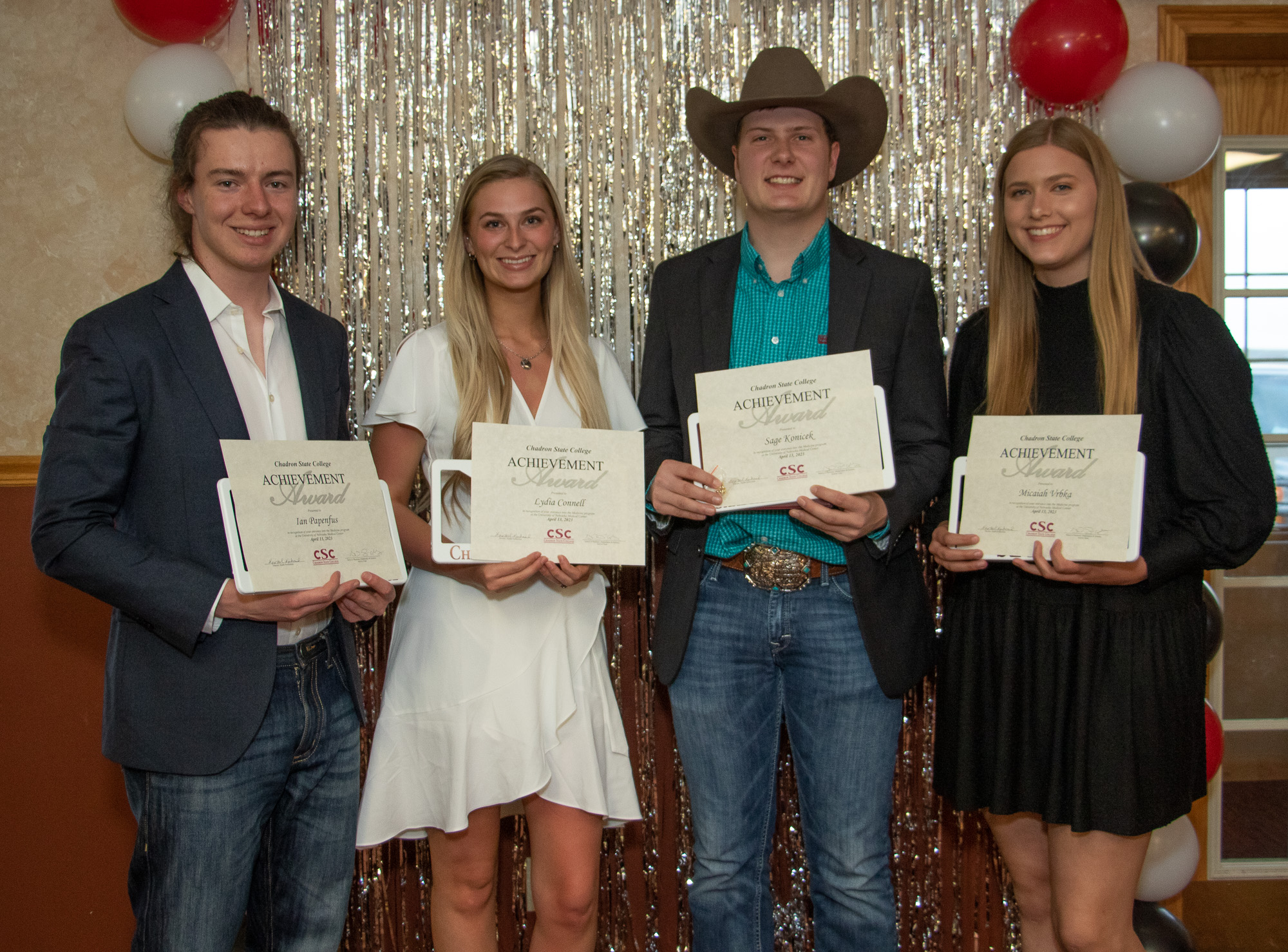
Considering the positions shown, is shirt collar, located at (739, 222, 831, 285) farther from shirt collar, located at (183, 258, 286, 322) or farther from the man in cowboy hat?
shirt collar, located at (183, 258, 286, 322)

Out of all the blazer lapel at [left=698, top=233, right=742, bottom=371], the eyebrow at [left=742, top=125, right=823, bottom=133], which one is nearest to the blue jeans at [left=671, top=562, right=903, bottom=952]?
the blazer lapel at [left=698, top=233, right=742, bottom=371]

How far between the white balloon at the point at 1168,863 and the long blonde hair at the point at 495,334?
66.2 inches

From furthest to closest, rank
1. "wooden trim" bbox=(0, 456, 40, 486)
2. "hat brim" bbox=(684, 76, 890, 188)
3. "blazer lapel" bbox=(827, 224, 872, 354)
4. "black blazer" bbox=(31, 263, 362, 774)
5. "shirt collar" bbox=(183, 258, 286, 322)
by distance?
1. "wooden trim" bbox=(0, 456, 40, 486)
2. "hat brim" bbox=(684, 76, 890, 188)
3. "blazer lapel" bbox=(827, 224, 872, 354)
4. "shirt collar" bbox=(183, 258, 286, 322)
5. "black blazer" bbox=(31, 263, 362, 774)

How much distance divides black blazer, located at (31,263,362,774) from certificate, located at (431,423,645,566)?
1.24 ft

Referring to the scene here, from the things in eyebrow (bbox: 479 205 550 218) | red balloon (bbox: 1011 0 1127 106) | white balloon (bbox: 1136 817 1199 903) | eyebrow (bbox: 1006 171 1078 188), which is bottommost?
white balloon (bbox: 1136 817 1199 903)

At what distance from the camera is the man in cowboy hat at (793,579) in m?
1.79

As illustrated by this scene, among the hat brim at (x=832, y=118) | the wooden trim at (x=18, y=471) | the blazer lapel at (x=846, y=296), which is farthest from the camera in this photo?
the wooden trim at (x=18, y=471)

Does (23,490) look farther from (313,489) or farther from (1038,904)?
(1038,904)

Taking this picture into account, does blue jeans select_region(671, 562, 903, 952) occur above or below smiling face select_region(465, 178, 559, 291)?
below

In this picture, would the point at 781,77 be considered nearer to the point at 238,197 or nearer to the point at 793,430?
the point at 793,430

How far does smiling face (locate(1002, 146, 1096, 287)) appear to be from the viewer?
5.85 feet

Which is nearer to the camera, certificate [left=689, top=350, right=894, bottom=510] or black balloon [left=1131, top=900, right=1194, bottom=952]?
certificate [left=689, top=350, right=894, bottom=510]

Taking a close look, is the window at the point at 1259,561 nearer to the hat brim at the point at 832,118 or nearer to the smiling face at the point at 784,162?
the hat brim at the point at 832,118

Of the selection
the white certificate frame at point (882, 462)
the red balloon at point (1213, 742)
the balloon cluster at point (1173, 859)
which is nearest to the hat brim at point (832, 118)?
the white certificate frame at point (882, 462)
